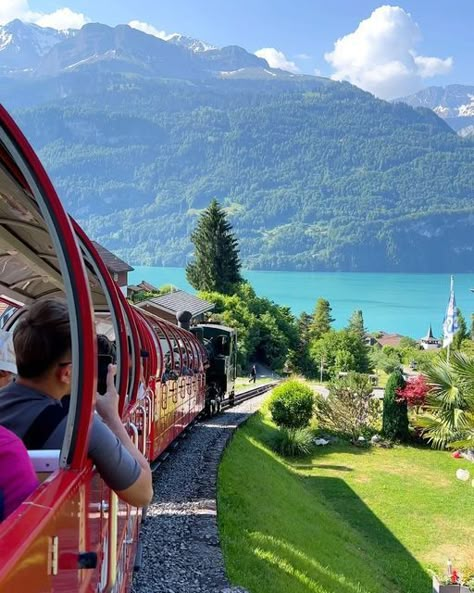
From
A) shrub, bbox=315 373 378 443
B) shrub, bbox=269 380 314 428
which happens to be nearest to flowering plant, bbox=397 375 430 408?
shrub, bbox=315 373 378 443

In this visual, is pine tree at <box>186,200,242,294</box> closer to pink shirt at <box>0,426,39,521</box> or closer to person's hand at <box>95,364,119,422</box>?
person's hand at <box>95,364,119,422</box>

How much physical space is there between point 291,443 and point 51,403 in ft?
57.9

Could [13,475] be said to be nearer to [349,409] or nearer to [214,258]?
[349,409]

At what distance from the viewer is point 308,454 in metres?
19.5

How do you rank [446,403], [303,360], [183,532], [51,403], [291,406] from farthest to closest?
[303,360] < [291,406] < [446,403] < [183,532] < [51,403]

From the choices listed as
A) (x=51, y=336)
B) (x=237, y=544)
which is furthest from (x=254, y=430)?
(x=51, y=336)

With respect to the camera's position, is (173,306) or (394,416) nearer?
(394,416)

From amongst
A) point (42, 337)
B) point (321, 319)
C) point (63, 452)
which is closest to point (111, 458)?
point (63, 452)

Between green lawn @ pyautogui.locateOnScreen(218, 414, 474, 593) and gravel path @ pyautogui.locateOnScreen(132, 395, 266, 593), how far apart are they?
225mm

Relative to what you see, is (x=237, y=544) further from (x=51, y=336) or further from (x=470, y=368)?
(x=470, y=368)

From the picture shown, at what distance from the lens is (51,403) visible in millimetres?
2225

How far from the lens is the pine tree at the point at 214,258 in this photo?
2443 inches

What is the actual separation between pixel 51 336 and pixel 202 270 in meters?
Result: 60.8

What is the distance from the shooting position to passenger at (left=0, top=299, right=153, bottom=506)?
82.2 inches
